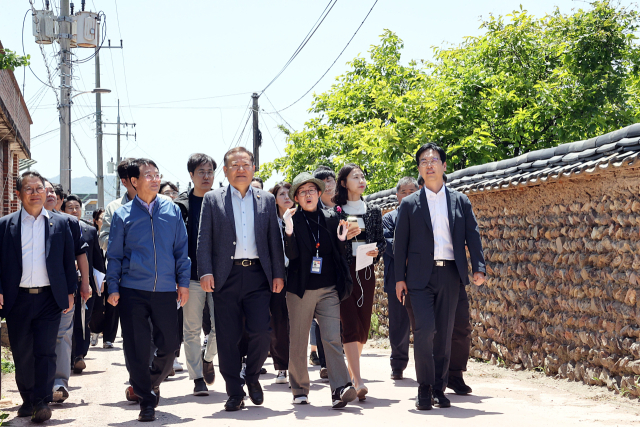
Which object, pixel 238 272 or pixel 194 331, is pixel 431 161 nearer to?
pixel 238 272

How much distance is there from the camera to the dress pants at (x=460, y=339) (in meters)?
6.73

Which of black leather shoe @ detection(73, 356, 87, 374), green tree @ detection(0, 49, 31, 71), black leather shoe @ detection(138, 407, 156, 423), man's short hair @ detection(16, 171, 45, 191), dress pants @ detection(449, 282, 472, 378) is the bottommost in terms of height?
black leather shoe @ detection(138, 407, 156, 423)

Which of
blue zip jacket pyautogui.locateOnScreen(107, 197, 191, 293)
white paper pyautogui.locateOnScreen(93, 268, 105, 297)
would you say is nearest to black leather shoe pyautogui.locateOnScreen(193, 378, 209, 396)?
blue zip jacket pyautogui.locateOnScreen(107, 197, 191, 293)

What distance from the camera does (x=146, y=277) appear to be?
579 cm

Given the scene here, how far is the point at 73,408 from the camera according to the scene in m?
6.35

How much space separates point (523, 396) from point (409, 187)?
8.42 ft

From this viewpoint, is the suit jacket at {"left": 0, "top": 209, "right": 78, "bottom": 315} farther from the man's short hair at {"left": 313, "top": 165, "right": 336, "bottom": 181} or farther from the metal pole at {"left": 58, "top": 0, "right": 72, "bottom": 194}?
the metal pole at {"left": 58, "top": 0, "right": 72, "bottom": 194}

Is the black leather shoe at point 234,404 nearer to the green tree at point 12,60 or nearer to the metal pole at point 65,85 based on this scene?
the green tree at point 12,60

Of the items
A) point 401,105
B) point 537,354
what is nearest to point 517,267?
point 537,354

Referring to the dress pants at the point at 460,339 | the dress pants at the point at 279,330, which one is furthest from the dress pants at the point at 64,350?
the dress pants at the point at 460,339

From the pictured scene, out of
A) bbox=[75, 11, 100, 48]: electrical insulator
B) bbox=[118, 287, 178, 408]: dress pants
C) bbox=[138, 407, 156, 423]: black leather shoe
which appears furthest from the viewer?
bbox=[75, 11, 100, 48]: electrical insulator

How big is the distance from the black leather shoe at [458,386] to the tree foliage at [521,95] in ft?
42.5

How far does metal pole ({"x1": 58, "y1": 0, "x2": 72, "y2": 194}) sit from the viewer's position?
16856mm

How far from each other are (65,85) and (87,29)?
243cm
